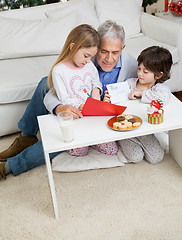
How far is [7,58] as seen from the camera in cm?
257

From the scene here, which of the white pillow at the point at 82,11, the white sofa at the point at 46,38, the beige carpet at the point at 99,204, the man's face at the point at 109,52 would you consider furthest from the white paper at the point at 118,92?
the white pillow at the point at 82,11

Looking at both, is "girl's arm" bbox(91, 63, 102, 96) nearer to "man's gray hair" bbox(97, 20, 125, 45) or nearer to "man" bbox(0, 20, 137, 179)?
"man" bbox(0, 20, 137, 179)

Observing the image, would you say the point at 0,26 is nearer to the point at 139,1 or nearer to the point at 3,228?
the point at 139,1

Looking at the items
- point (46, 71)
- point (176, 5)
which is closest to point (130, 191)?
point (46, 71)

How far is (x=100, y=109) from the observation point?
1.59m

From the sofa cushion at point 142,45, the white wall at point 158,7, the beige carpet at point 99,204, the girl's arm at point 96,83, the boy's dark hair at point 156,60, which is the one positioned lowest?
the beige carpet at point 99,204

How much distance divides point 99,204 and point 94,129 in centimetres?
39

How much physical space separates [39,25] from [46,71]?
50 cm

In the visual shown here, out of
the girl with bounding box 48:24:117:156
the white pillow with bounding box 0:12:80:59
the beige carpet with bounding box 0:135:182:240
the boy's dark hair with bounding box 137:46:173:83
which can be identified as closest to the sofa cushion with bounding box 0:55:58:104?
the white pillow with bounding box 0:12:80:59

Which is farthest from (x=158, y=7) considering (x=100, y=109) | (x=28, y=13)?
(x=100, y=109)

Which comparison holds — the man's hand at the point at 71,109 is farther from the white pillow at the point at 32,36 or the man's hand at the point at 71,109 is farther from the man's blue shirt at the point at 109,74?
the white pillow at the point at 32,36

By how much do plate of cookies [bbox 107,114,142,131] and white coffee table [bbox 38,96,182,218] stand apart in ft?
0.06

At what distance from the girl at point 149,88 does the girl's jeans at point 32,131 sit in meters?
0.45

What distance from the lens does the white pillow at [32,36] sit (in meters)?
2.53
